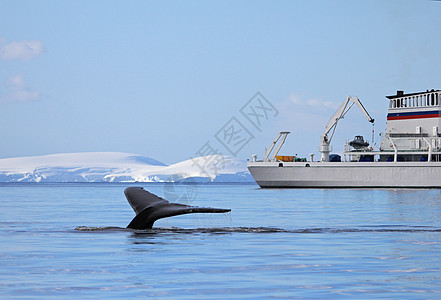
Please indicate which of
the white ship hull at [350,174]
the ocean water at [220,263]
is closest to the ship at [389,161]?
the white ship hull at [350,174]

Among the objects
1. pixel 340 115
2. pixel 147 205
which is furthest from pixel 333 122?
pixel 147 205

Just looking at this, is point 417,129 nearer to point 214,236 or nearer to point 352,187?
point 352,187

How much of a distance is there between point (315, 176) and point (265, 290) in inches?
3608

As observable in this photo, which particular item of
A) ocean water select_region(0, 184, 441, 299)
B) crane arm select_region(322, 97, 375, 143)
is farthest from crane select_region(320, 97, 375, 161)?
ocean water select_region(0, 184, 441, 299)

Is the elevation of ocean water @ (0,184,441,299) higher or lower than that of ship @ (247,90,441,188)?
lower

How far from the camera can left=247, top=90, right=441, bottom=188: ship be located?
330ft

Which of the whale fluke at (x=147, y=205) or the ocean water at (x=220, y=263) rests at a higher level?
the whale fluke at (x=147, y=205)

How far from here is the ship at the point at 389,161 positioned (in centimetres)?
10069

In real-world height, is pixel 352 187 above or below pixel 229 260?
above

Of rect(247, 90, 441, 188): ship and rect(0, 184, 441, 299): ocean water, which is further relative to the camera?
rect(247, 90, 441, 188): ship

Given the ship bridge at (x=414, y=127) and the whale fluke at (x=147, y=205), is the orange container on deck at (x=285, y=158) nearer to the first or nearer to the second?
the ship bridge at (x=414, y=127)

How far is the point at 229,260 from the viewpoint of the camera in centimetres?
1714

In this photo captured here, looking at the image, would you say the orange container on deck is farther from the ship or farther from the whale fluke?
the whale fluke

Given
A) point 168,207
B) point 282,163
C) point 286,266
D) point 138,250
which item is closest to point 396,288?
point 286,266
